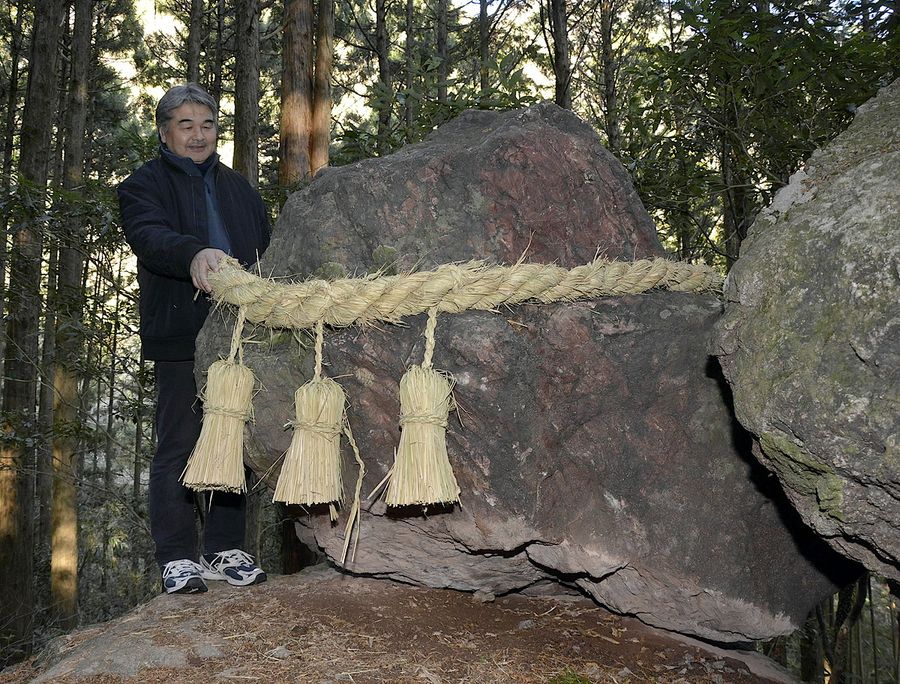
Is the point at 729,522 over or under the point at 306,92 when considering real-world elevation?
under

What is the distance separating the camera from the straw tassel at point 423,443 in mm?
1783

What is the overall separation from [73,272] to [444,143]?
5847 mm

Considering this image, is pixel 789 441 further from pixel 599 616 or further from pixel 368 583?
pixel 368 583

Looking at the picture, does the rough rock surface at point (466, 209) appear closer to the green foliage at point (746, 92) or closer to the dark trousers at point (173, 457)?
the dark trousers at point (173, 457)

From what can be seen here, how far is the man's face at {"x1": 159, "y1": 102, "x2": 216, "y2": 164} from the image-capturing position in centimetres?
258

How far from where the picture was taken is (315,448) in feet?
6.25

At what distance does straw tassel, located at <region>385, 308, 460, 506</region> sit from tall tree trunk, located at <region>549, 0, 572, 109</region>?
3582 mm

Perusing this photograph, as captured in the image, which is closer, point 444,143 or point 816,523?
point 816,523

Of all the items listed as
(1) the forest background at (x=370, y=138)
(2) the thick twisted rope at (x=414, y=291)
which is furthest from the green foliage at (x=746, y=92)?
(2) the thick twisted rope at (x=414, y=291)

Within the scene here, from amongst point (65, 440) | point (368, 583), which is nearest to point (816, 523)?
point (368, 583)

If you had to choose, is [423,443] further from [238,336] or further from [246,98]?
[246,98]

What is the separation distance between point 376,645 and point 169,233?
1484mm

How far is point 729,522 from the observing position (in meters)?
2.05

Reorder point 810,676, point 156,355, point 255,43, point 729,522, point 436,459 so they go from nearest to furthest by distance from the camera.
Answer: point 436,459 → point 729,522 → point 156,355 → point 255,43 → point 810,676
